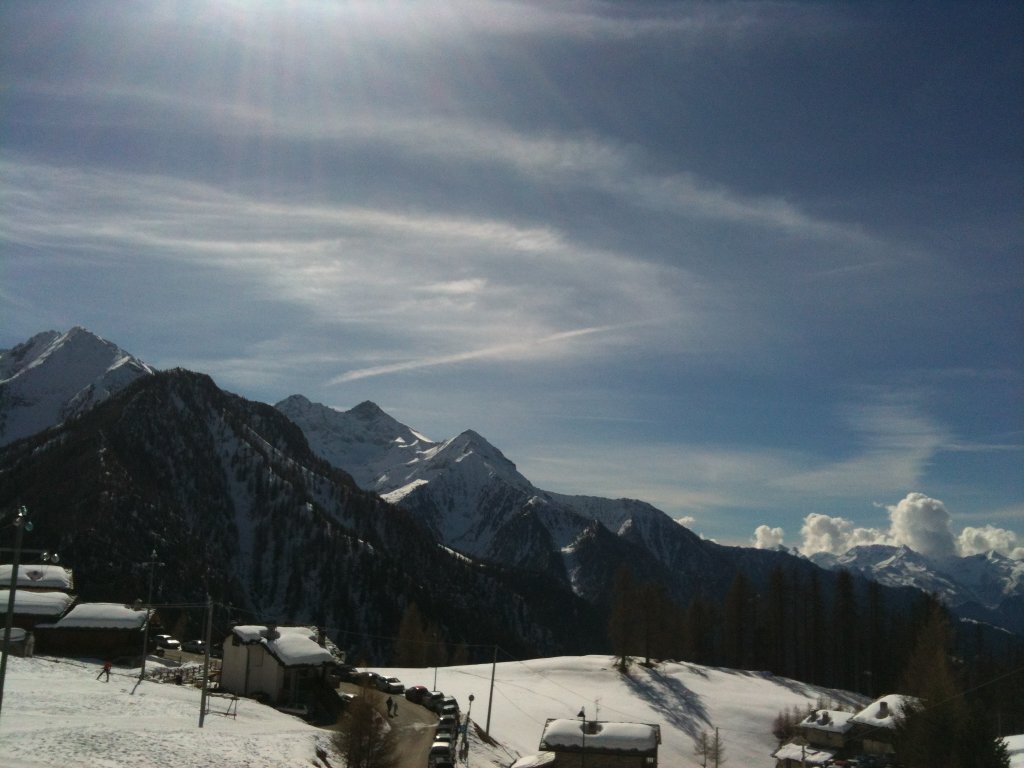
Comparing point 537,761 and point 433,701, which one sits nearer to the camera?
point 537,761

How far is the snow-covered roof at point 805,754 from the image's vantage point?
2625 inches

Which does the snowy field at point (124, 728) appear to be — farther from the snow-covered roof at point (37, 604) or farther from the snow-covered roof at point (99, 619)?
the snow-covered roof at point (37, 604)

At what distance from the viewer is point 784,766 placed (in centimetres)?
6944

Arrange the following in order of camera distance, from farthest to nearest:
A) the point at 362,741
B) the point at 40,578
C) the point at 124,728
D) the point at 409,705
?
the point at 40,578
the point at 409,705
the point at 362,741
the point at 124,728

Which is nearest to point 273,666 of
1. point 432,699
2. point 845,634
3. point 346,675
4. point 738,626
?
point 432,699

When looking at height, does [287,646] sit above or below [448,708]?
above

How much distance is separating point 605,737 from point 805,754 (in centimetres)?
2120

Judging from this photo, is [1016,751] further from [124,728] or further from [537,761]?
[124,728]

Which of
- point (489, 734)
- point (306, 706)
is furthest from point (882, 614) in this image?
point (306, 706)

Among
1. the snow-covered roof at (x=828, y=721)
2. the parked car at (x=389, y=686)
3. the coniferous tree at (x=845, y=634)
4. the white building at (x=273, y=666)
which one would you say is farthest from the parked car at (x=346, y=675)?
the coniferous tree at (x=845, y=634)

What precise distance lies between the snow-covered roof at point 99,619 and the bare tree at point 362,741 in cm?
3764

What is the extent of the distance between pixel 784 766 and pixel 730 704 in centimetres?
1604

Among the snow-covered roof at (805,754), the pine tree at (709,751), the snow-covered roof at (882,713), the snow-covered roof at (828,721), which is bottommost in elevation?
the pine tree at (709,751)

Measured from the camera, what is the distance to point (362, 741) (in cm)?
4278
